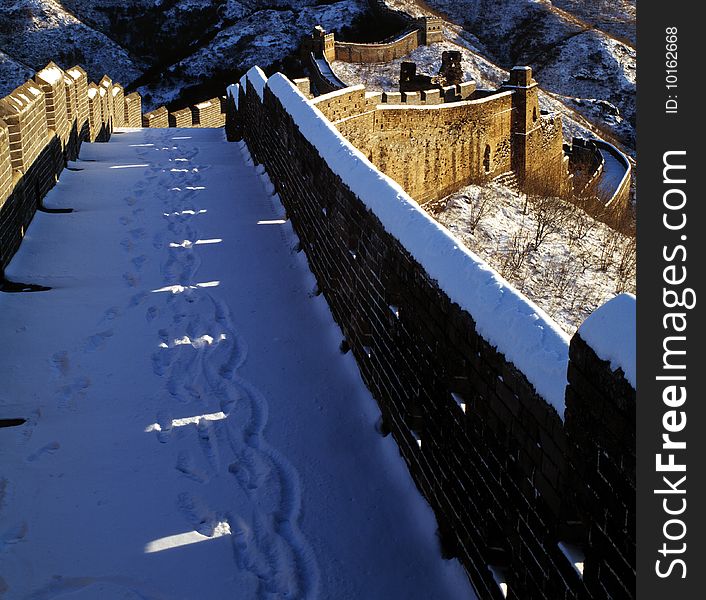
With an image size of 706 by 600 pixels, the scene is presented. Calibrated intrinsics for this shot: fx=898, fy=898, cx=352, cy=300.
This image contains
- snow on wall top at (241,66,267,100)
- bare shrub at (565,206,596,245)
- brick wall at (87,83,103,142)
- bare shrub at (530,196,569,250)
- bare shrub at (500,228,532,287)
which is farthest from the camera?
bare shrub at (565,206,596,245)

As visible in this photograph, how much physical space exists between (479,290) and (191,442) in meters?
2.34

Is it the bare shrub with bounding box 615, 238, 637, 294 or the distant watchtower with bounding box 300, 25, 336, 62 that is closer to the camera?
the bare shrub with bounding box 615, 238, 637, 294

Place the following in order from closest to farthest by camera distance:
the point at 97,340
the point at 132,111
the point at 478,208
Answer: the point at 97,340
the point at 132,111
the point at 478,208

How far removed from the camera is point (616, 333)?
2869 millimetres

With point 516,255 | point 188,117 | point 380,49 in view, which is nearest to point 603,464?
point 516,255

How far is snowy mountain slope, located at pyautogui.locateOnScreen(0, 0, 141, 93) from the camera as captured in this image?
182ft

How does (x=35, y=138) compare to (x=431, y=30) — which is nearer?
(x=35, y=138)

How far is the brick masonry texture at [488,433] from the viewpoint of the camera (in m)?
2.96

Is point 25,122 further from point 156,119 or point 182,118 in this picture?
point 156,119

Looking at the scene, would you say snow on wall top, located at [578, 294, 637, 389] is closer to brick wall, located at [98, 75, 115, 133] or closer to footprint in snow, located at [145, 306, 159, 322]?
footprint in snow, located at [145, 306, 159, 322]

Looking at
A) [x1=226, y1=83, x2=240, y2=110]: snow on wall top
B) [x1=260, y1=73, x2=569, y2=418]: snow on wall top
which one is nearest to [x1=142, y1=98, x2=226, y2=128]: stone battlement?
[x1=226, y1=83, x2=240, y2=110]: snow on wall top

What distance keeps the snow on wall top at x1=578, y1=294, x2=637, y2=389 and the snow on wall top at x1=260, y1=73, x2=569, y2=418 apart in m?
0.34

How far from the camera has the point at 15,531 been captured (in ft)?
15.0

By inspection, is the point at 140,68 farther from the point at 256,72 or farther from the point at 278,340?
the point at 278,340
